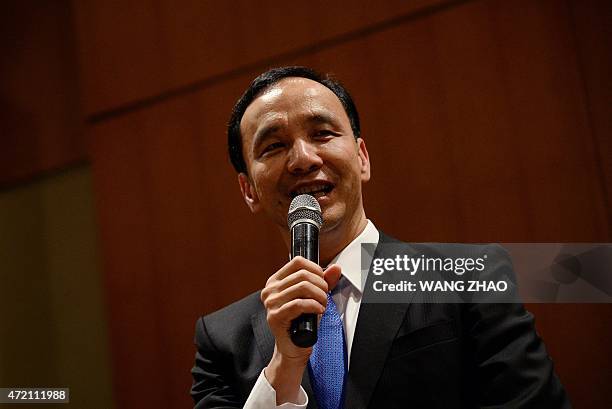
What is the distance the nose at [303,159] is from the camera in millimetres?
1233

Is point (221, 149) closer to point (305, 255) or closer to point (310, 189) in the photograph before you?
point (310, 189)

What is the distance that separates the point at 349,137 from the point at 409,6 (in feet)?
2.66

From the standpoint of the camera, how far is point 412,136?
191 cm

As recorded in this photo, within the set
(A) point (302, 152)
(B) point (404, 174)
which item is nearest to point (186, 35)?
(B) point (404, 174)

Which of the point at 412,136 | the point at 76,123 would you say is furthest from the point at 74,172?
the point at 412,136

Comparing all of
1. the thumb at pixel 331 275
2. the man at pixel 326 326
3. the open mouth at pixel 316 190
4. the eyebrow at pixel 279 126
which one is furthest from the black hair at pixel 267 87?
the thumb at pixel 331 275

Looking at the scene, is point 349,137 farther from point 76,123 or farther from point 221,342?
point 76,123

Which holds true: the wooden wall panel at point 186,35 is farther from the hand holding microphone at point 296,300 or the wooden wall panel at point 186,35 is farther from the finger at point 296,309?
the finger at point 296,309

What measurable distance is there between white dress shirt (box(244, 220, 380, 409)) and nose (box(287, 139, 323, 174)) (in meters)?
0.18

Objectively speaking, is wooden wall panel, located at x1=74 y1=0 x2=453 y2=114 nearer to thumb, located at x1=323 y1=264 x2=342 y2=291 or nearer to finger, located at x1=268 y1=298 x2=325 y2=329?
thumb, located at x1=323 y1=264 x2=342 y2=291

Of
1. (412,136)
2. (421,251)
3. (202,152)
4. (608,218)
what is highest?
(202,152)

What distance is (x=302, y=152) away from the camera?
1251 mm

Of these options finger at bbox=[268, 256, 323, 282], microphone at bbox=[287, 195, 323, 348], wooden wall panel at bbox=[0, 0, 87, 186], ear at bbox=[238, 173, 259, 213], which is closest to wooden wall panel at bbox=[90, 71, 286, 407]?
wooden wall panel at bbox=[0, 0, 87, 186]

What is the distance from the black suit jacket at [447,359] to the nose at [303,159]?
9.4 inches
